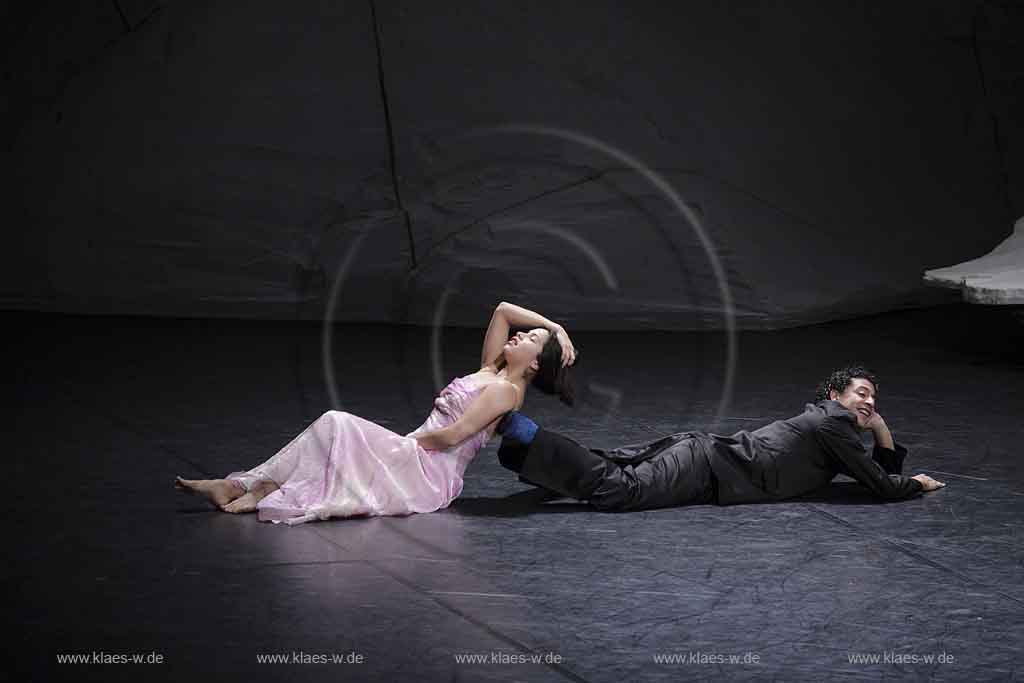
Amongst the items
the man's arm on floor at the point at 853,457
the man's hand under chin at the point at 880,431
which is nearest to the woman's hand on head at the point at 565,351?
the man's arm on floor at the point at 853,457

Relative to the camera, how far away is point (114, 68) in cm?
772

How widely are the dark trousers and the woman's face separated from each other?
22cm

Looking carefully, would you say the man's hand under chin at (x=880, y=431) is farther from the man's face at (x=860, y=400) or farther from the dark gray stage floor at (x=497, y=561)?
the dark gray stage floor at (x=497, y=561)

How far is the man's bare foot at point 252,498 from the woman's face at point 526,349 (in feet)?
2.56

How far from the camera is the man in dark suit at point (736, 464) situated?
4.06 metres

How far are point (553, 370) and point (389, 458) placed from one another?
540mm

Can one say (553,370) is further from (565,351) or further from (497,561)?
(497,561)

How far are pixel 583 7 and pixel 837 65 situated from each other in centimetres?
146

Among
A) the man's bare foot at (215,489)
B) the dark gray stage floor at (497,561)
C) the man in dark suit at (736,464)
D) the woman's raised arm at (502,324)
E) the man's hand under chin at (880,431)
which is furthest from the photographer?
the woman's raised arm at (502,324)

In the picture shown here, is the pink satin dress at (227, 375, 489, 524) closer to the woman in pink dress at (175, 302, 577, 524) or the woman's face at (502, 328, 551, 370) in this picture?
the woman in pink dress at (175, 302, 577, 524)

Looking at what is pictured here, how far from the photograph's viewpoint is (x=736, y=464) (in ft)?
13.7

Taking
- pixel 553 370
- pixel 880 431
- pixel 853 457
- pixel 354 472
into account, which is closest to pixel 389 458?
pixel 354 472

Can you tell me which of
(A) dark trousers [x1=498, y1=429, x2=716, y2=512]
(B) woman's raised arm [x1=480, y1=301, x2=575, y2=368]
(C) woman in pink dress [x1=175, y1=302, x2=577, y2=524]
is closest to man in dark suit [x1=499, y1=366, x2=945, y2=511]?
(A) dark trousers [x1=498, y1=429, x2=716, y2=512]

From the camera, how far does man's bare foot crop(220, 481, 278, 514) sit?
4.02 meters
